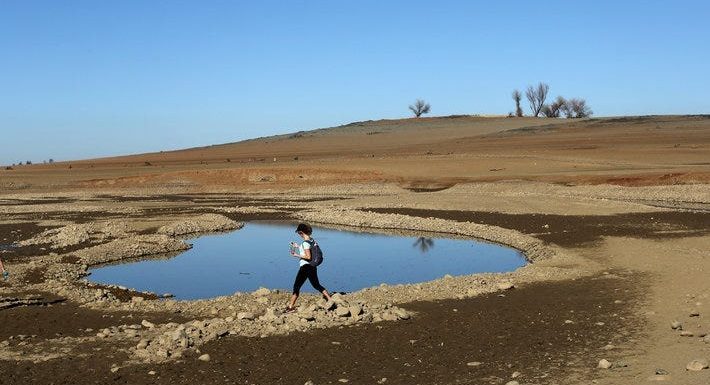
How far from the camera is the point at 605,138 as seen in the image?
291ft

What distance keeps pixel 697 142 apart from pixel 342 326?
74.4m

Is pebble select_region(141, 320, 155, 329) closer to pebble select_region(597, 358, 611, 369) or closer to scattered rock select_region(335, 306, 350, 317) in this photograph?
scattered rock select_region(335, 306, 350, 317)

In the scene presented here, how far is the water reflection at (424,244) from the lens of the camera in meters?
27.1

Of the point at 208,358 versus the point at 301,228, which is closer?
the point at 208,358

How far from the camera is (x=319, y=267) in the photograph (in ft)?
74.9

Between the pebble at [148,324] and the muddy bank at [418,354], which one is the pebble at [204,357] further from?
the pebble at [148,324]

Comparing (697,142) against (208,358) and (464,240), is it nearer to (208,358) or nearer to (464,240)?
(464,240)

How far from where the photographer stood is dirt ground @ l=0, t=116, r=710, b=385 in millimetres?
10453

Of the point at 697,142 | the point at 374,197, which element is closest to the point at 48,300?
the point at 374,197

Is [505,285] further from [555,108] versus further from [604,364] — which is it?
→ [555,108]

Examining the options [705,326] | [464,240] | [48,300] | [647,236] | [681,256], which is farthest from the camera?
[464,240]

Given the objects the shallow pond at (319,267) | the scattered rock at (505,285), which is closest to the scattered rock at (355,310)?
the scattered rock at (505,285)

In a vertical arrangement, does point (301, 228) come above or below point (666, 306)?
above

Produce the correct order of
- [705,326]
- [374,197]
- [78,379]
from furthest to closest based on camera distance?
[374,197], [705,326], [78,379]
